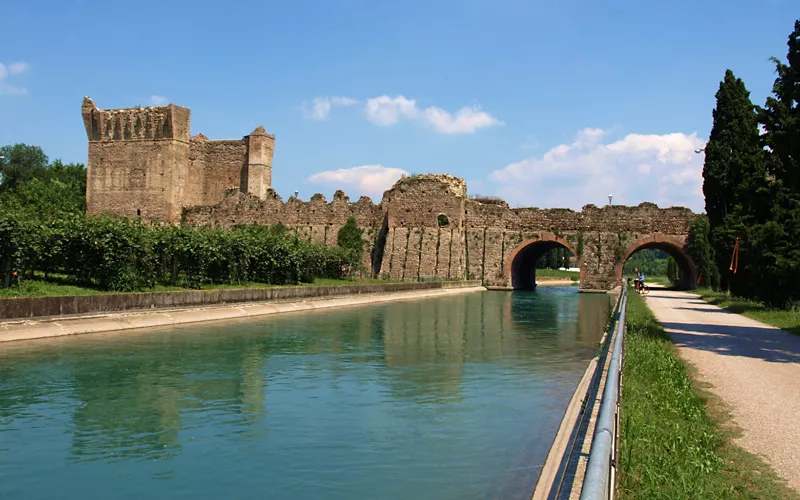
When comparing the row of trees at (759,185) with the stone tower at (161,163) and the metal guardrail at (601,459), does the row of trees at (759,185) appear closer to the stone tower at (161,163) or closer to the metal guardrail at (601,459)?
the metal guardrail at (601,459)

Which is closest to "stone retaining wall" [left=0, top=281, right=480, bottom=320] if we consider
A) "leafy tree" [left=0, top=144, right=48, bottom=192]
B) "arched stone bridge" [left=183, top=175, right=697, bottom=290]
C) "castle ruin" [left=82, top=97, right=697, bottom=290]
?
"arched stone bridge" [left=183, top=175, right=697, bottom=290]

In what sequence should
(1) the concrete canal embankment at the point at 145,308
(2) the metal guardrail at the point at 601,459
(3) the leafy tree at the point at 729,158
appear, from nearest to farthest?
(2) the metal guardrail at the point at 601,459
(1) the concrete canal embankment at the point at 145,308
(3) the leafy tree at the point at 729,158

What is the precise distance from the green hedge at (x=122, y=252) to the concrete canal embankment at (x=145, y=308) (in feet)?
5.85

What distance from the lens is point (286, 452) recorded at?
262 inches

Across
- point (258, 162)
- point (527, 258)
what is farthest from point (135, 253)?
point (527, 258)

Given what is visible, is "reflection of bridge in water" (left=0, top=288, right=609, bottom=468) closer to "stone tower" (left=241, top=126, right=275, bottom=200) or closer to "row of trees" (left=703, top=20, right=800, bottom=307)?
"row of trees" (left=703, top=20, right=800, bottom=307)

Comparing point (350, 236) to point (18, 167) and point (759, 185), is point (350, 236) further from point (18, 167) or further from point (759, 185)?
point (18, 167)

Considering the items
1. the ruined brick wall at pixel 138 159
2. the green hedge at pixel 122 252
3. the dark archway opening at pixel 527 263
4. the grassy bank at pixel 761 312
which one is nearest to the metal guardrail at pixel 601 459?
the grassy bank at pixel 761 312

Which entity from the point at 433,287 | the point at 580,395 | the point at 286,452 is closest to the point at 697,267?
the point at 433,287

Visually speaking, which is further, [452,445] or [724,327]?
[724,327]

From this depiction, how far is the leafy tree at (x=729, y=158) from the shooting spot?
79.7ft

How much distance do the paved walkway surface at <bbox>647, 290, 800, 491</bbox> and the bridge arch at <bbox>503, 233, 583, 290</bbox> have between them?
924 inches

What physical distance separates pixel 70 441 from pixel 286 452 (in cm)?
206

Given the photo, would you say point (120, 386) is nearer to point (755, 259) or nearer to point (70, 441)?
point (70, 441)
